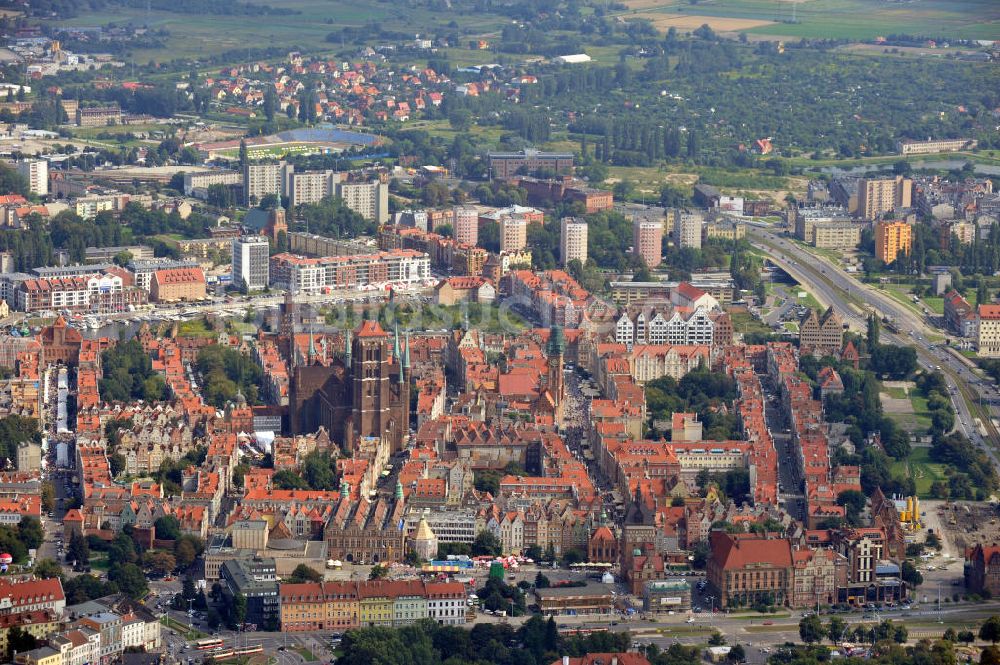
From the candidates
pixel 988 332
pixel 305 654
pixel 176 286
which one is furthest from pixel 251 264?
pixel 305 654

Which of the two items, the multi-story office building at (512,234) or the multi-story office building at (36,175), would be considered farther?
the multi-story office building at (36,175)

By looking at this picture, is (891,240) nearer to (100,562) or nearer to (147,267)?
(147,267)

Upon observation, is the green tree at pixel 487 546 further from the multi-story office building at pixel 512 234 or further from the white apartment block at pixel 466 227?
the white apartment block at pixel 466 227

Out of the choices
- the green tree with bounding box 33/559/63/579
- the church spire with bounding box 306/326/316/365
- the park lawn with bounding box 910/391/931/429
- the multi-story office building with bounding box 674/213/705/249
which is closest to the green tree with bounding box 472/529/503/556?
the green tree with bounding box 33/559/63/579

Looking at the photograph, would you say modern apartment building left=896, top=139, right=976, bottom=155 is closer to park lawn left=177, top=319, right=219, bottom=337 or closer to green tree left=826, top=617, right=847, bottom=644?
park lawn left=177, top=319, right=219, bottom=337

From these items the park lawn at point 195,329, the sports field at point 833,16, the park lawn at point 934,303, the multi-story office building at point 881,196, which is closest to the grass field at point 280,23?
the sports field at point 833,16

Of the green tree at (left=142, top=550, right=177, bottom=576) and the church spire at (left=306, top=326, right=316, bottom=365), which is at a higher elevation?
the church spire at (left=306, top=326, right=316, bottom=365)
